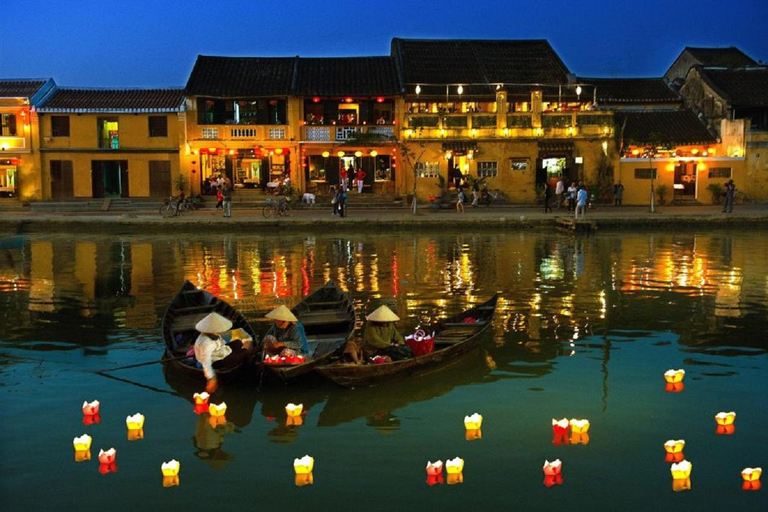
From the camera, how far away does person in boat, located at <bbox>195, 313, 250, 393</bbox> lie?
32.1 feet

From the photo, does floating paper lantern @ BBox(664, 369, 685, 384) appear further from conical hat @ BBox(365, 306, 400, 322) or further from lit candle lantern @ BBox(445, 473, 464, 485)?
lit candle lantern @ BBox(445, 473, 464, 485)

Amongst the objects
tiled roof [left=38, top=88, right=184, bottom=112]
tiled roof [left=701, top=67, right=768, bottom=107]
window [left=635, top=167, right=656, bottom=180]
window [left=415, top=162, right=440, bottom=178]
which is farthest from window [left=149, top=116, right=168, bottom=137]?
tiled roof [left=701, top=67, right=768, bottom=107]

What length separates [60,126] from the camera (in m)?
36.7

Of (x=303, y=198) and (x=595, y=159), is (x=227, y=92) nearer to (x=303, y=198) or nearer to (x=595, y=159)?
(x=303, y=198)

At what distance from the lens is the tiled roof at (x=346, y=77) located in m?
35.9

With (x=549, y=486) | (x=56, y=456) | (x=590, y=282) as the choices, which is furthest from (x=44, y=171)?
(x=549, y=486)

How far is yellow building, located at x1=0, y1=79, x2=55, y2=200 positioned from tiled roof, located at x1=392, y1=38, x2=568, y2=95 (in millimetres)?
16947

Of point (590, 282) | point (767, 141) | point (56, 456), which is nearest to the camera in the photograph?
point (56, 456)

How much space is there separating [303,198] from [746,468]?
29264 mm

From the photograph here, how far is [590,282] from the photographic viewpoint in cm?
1850

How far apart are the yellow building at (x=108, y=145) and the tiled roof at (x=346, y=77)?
5852 mm

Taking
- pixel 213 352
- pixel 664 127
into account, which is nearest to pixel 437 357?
pixel 213 352

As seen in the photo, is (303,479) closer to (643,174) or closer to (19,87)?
(643,174)

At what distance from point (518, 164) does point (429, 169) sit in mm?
3998
